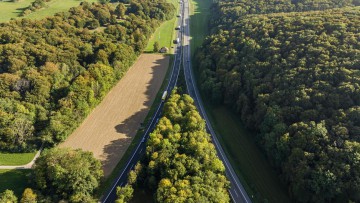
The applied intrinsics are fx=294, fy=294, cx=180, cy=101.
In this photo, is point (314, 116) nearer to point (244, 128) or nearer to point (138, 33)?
point (244, 128)

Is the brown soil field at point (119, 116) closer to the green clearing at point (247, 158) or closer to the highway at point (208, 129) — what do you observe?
the highway at point (208, 129)

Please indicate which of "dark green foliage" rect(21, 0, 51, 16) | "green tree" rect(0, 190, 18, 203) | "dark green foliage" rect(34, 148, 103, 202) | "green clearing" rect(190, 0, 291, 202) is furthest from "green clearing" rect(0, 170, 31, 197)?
"dark green foliage" rect(21, 0, 51, 16)

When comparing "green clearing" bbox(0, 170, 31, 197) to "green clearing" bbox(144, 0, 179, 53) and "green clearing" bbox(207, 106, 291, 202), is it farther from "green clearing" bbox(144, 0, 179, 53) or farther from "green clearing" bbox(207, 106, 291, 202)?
"green clearing" bbox(144, 0, 179, 53)

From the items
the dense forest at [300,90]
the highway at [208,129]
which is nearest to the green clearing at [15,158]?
the highway at [208,129]

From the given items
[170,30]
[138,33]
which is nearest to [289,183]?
[138,33]

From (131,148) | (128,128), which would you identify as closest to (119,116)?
(128,128)

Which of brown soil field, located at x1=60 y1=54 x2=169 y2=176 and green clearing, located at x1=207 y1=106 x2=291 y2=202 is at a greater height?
brown soil field, located at x1=60 y1=54 x2=169 y2=176

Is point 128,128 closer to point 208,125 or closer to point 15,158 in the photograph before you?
point 208,125
